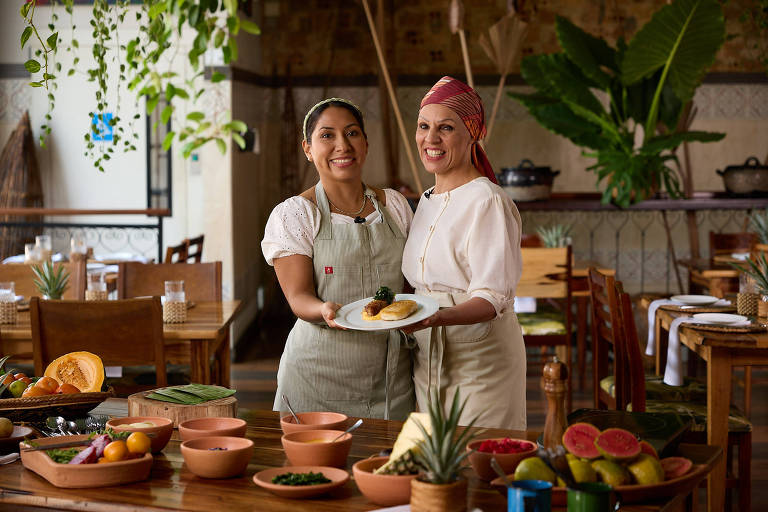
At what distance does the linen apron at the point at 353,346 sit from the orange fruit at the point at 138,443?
2.65 feet

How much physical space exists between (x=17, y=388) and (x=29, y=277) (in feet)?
8.67

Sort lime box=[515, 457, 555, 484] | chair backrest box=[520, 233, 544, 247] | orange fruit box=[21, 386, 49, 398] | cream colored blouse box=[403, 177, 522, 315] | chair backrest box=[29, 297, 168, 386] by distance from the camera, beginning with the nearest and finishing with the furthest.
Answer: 1. lime box=[515, 457, 555, 484]
2. orange fruit box=[21, 386, 49, 398]
3. cream colored blouse box=[403, 177, 522, 315]
4. chair backrest box=[29, 297, 168, 386]
5. chair backrest box=[520, 233, 544, 247]

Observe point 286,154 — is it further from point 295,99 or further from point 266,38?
point 266,38

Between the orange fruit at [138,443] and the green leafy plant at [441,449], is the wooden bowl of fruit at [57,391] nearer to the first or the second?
the orange fruit at [138,443]

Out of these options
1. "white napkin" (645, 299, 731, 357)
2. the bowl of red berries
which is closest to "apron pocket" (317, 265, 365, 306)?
the bowl of red berries

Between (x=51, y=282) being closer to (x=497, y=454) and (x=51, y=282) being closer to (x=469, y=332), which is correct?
(x=469, y=332)

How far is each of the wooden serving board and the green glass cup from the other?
0.99 metres

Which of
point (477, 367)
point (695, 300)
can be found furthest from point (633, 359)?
point (477, 367)

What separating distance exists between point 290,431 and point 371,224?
84cm

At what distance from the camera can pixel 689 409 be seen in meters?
3.82

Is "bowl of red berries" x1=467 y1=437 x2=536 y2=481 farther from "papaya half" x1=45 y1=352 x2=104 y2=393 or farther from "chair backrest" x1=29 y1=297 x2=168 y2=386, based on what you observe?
"chair backrest" x1=29 y1=297 x2=168 y2=386

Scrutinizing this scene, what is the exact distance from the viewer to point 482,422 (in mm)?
2568

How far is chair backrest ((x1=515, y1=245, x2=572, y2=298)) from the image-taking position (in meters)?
5.22

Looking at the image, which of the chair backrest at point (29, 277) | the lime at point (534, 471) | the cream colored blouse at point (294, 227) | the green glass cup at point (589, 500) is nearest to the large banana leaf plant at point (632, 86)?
the chair backrest at point (29, 277)
